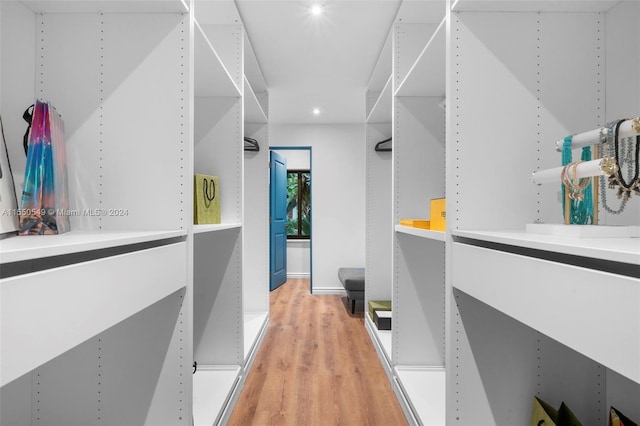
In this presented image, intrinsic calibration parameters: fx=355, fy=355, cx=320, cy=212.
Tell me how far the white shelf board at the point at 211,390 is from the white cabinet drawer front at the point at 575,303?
1329mm

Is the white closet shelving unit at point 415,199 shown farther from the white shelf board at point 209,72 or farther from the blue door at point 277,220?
the blue door at point 277,220

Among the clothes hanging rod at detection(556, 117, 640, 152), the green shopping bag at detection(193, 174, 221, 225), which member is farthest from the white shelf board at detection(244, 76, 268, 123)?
the clothes hanging rod at detection(556, 117, 640, 152)

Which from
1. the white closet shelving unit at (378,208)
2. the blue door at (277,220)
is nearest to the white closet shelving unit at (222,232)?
the white closet shelving unit at (378,208)

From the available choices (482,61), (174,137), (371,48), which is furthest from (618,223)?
(371,48)

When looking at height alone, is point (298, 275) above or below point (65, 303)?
below

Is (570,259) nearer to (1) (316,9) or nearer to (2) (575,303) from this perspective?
(2) (575,303)

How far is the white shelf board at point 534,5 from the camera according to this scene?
120 cm

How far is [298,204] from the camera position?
6172 millimetres

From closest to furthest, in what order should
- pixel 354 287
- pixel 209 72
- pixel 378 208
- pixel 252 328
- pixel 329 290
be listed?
pixel 209 72 < pixel 252 328 < pixel 378 208 < pixel 354 287 < pixel 329 290

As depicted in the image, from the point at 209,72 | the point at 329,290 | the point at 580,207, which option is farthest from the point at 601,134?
the point at 329,290

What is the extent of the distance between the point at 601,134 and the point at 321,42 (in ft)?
7.00

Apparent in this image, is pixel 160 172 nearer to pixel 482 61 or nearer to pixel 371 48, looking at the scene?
pixel 482 61

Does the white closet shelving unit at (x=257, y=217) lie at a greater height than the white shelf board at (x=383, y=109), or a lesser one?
lesser

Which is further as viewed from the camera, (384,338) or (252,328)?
(252,328)
